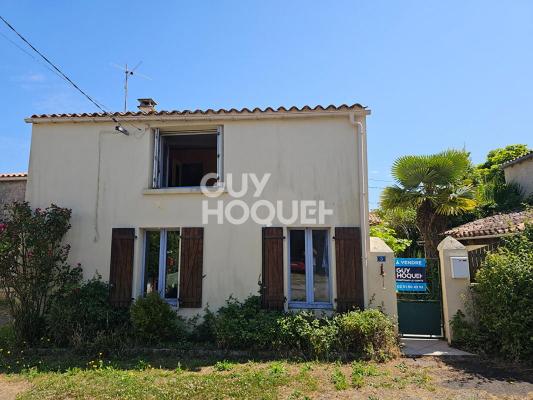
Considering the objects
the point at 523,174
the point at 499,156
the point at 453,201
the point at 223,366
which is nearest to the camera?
the point at 223,366

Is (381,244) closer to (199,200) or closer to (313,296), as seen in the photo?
(313,296)

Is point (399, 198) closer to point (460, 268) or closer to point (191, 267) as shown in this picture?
point (460, 268)

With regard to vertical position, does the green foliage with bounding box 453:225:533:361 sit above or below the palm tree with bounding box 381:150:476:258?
below

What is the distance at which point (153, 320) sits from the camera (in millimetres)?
7559

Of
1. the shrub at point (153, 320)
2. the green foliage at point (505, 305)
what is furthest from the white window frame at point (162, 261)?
the green foliage at point (505, 305)

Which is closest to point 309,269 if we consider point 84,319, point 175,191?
point 175,191

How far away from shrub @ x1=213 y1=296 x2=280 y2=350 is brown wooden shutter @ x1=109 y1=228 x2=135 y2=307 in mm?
2217

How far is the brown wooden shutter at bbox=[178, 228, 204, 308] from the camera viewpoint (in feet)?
26.8

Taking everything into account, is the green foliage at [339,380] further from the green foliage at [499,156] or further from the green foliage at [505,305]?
the green foliage at [499,156]

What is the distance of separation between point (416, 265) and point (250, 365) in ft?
14.9

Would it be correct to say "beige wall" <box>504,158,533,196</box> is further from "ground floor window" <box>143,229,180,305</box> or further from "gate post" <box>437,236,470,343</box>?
"ground floor window" <box>143,229,180,305</box>

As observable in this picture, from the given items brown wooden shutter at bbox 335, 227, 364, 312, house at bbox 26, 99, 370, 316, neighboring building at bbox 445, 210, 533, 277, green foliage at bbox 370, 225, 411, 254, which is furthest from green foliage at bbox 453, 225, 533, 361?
green foliage at bbox 370, 225, 411, 254

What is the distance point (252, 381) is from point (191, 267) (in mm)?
3162

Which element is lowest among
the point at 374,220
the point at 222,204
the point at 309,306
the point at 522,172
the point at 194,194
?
the point at 309,306
